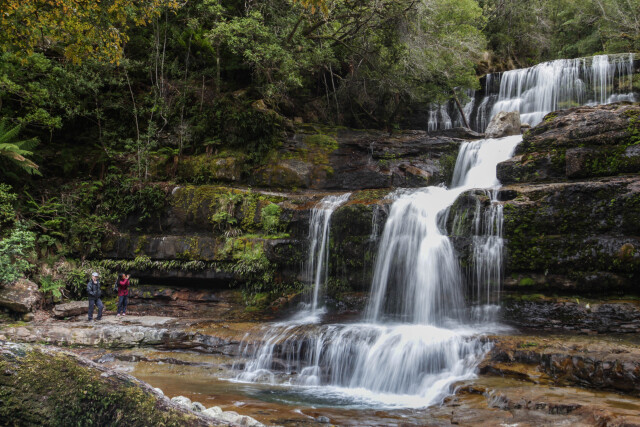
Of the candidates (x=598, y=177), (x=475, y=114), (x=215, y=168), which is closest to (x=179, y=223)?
(x=215, y=168)

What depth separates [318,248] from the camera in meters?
11.8

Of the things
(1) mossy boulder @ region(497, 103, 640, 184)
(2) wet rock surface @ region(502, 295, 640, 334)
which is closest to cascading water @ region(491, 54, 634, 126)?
(1) mossy boulder @ region(497, 103, 640, 184)

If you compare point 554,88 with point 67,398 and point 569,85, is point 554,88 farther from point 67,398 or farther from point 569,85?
point 67,398

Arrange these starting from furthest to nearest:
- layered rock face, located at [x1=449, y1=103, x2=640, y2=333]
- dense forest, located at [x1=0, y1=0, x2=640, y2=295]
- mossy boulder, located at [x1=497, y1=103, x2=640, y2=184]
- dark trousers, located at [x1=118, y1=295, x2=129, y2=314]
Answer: dense forest, located at [x1=0, y1=0, x2=640, y2=295]
dark trousers, located at [x1=118, y1=295, x2=129, y2=314]
mossy boulder, located at [x1=497, y1=103, x2=640, y2=184]
layered rock face, located at [x1=449, y1=103, x2=640, y2=333]

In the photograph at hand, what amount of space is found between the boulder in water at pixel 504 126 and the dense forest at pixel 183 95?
2.31 meters

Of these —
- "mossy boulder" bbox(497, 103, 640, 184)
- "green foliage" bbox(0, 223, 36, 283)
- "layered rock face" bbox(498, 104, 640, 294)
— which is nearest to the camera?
"layered rock face" bbox(498, 104, 640, 294)

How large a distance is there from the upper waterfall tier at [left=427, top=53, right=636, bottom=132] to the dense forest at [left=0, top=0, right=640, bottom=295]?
1708 millimetres

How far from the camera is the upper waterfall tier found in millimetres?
15906

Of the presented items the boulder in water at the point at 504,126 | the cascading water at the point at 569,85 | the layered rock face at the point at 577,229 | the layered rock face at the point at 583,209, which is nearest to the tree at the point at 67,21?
the layered rock face at the point at 577,229

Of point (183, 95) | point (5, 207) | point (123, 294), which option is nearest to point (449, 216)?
point (123, 294)

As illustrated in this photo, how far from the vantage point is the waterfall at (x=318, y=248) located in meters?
11.6

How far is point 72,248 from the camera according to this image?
12992mm

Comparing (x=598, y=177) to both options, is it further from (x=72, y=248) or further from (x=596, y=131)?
(x=72, y=248)

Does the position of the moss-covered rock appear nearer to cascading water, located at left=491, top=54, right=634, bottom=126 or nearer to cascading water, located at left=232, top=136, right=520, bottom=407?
cascading water, located at left=232, top=136, right=520, bottom=407
